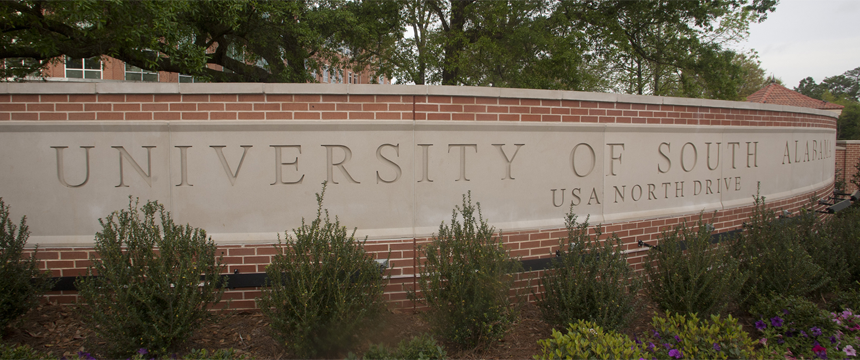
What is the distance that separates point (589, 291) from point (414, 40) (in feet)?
45.1

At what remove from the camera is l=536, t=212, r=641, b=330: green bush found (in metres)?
3.12

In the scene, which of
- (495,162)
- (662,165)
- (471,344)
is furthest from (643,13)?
(471,344)

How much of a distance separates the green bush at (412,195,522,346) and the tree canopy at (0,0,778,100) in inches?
291

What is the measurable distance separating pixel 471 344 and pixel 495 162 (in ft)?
5.07

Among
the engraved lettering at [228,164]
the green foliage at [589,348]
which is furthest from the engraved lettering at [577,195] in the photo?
the engraved lettering at [228,164]

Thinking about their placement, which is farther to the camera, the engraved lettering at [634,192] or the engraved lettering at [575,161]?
the engraved lettering at [634,192]

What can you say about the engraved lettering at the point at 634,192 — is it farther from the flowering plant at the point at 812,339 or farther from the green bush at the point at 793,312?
the flowering plant at the point at 812,339

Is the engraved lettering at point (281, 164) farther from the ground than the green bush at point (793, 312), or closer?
farther from the ground

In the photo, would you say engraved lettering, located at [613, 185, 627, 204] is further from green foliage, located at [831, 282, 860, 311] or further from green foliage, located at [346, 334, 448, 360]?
green foliage, located at [346, 334, 448, 360]

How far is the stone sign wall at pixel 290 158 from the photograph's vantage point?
3.59 meters

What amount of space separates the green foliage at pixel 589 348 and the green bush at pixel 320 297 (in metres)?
1.11

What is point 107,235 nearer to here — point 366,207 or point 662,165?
point 366,207

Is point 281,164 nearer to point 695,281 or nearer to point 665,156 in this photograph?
point 695,281

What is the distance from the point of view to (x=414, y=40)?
1576cm
